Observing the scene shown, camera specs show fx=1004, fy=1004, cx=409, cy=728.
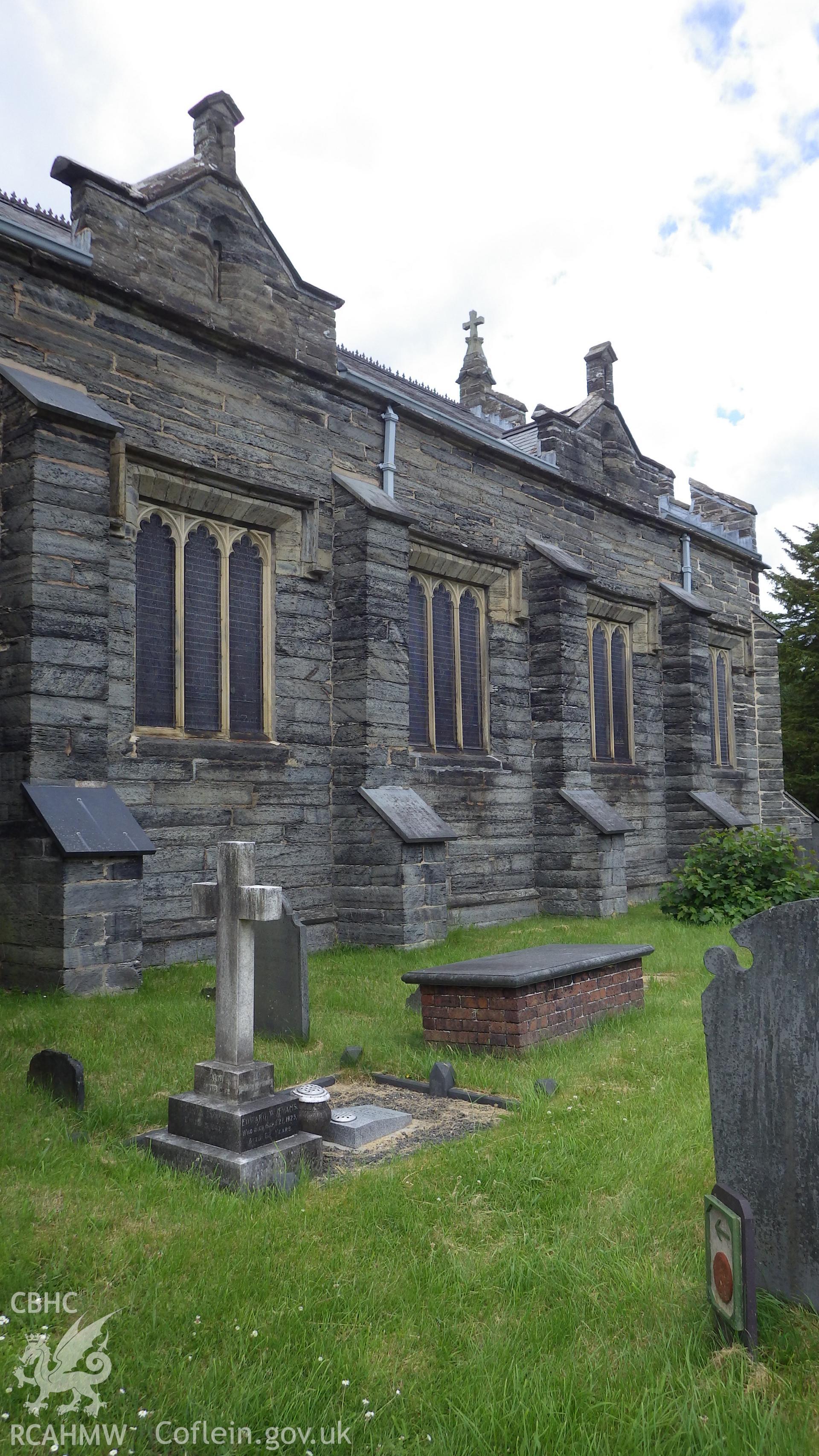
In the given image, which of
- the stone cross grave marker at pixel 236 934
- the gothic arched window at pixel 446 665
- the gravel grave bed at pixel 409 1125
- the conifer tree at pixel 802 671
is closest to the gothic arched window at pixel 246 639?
the gothic arched window at pixel 446 665

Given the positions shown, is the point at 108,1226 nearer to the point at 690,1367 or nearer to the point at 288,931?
the point at 690,1367

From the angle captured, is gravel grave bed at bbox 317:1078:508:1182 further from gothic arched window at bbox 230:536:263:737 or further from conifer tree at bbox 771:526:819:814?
conifer tree at bbox 771:526:819:814

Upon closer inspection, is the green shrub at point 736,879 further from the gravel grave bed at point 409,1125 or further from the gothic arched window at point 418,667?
the gravel grave bed at point 409,1125

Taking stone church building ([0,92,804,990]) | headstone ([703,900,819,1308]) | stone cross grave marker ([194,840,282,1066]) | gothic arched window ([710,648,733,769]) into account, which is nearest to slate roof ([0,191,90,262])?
stone church building ([0,92,804,990])

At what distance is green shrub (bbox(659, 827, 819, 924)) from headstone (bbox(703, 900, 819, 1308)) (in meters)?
9.69

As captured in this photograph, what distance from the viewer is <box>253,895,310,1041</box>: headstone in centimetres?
678

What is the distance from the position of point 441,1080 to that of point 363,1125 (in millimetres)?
849

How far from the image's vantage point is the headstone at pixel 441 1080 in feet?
19.1

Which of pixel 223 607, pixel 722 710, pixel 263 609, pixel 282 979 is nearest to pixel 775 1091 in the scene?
pixel 282 979

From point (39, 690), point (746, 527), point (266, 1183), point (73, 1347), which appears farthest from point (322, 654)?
point (746, 527)

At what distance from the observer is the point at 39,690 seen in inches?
323

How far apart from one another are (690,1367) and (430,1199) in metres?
1.52

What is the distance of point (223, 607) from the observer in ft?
35.5

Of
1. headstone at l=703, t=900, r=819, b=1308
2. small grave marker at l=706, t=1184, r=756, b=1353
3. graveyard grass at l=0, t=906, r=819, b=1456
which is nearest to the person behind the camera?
graveyard grass at l=0, t=906, r=819, b=1456
